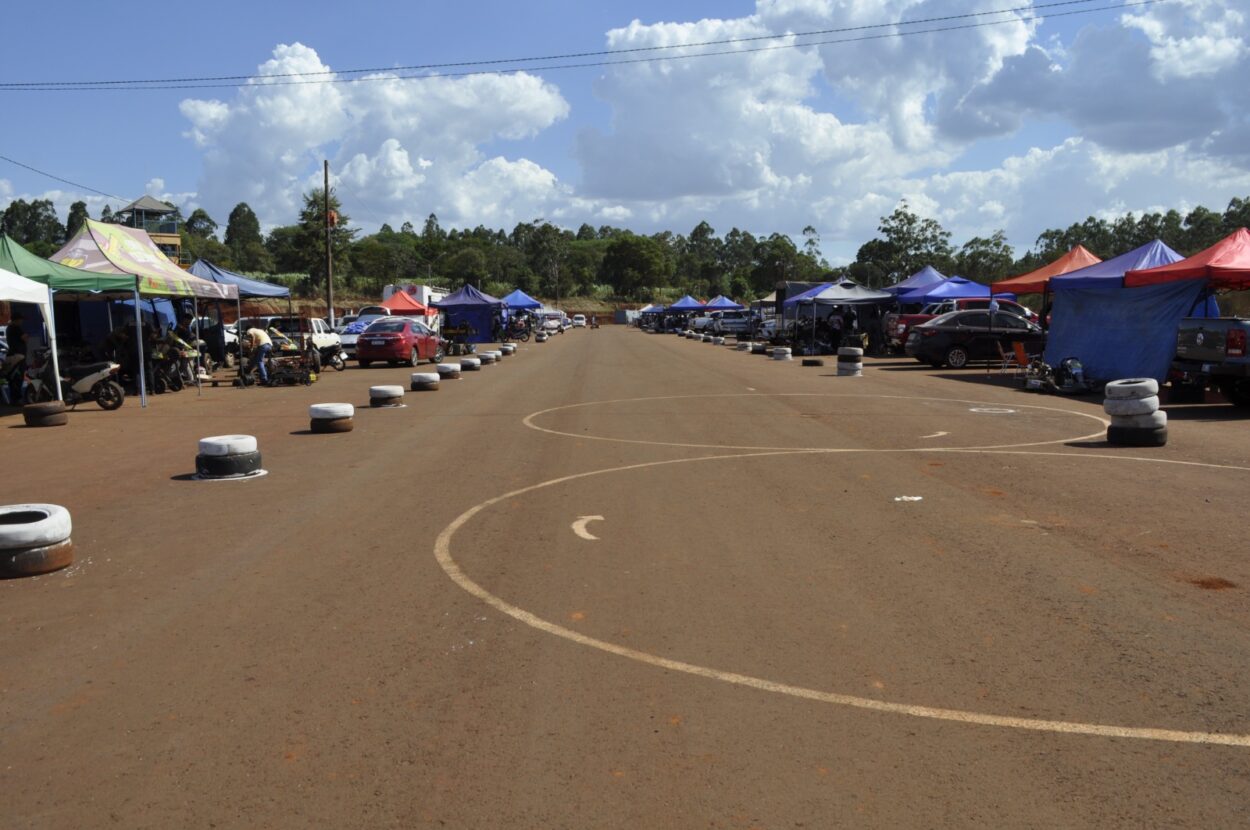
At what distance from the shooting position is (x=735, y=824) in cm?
359

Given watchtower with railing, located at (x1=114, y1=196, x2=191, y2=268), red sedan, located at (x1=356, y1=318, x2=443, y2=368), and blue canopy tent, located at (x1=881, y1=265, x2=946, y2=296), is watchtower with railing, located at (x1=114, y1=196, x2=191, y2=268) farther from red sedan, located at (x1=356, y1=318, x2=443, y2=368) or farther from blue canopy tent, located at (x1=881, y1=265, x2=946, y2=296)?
blue canopy tent, located at (x1=881, y1=265, x2=946, y2=296)

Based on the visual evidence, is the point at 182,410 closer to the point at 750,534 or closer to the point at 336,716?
the point at 750,534

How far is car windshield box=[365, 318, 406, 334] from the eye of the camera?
33.2 meters

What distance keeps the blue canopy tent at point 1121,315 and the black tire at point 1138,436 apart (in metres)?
8.70

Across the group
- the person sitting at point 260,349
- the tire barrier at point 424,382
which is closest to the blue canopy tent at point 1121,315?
the tire barrier at point 424,382

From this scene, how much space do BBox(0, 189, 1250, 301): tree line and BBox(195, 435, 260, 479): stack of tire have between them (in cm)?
2700

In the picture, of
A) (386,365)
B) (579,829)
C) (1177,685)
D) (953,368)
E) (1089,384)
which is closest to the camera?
(579,829)

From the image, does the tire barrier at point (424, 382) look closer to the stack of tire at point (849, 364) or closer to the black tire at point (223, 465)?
the stack of tire at point (849, 364)

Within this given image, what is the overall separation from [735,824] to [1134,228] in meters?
95.2

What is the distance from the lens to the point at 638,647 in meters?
5.46

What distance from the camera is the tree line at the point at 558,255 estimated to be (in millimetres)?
81062

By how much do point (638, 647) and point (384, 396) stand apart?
14722mm

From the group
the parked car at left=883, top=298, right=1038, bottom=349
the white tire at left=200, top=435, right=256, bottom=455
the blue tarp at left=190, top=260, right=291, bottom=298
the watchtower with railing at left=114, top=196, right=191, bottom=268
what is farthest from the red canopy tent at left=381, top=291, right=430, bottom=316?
the watchtower with railing at left=114, top=196, right=191, bottom=268

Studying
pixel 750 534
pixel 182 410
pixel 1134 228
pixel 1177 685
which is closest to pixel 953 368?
pixel 182 410
